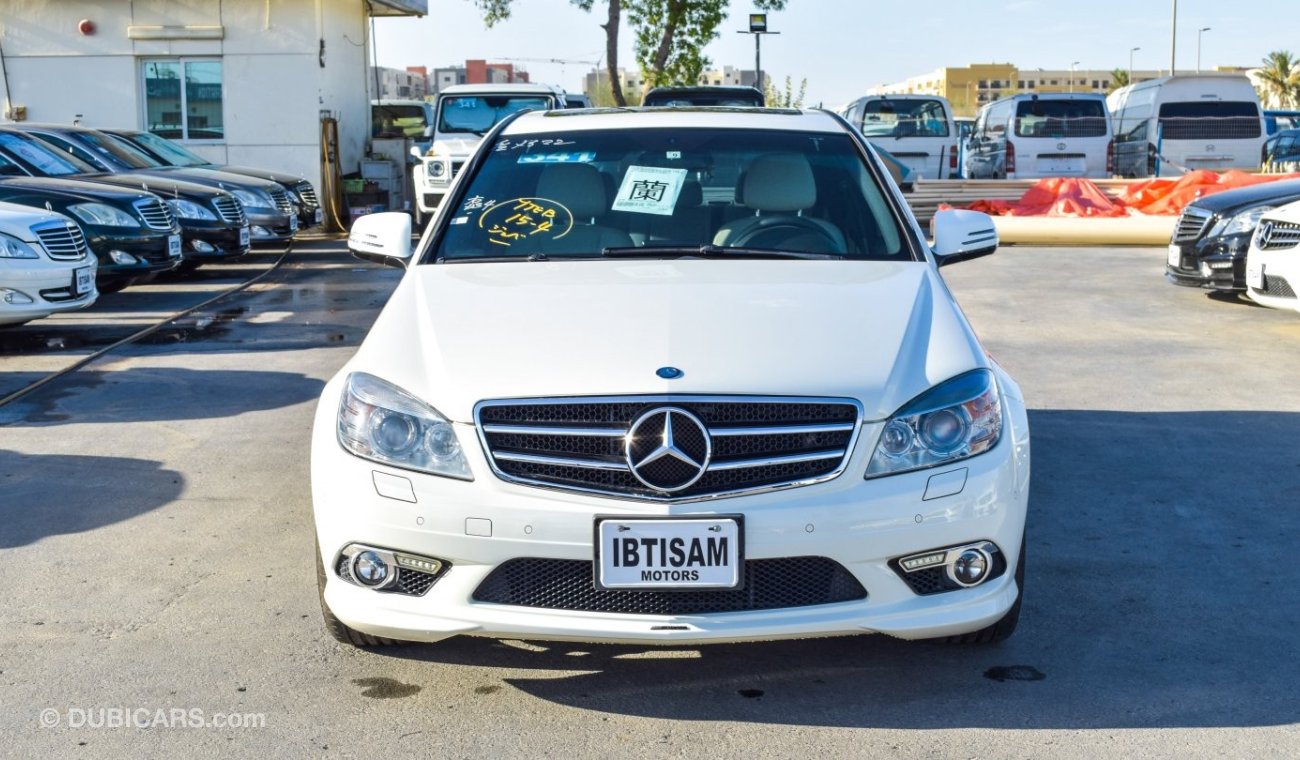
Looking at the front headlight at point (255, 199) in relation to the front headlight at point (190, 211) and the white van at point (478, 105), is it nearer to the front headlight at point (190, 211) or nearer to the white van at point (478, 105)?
the front headlight at point (190, 211)

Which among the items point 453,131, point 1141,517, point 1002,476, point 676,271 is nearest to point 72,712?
point 676,271

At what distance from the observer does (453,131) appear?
66.4 feet

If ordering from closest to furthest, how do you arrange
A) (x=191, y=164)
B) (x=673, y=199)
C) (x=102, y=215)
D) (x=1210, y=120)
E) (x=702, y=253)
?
(x=702, y=253)
(x=673, y=199)
(x=102, y=215)
(x=191, y=164)
(x=1210, y=120)

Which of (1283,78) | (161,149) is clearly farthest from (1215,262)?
(1283,78)

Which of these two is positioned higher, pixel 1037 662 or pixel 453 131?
pixel 453 131

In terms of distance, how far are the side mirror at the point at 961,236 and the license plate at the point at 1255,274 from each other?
5434 millimetres

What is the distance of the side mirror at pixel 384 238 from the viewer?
5.34 metres

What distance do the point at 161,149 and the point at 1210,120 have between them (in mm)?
17048

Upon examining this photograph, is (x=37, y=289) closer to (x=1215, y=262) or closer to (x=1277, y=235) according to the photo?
(x=1277, y=235)

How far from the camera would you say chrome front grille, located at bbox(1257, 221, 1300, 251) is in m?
9.98

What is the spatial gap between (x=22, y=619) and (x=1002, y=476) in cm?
299

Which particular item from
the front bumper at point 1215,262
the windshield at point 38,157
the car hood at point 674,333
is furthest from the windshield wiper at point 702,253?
the windshield at point 38,157

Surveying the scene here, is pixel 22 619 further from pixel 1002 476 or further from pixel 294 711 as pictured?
pixel 1002 476

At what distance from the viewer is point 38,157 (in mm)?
14594
